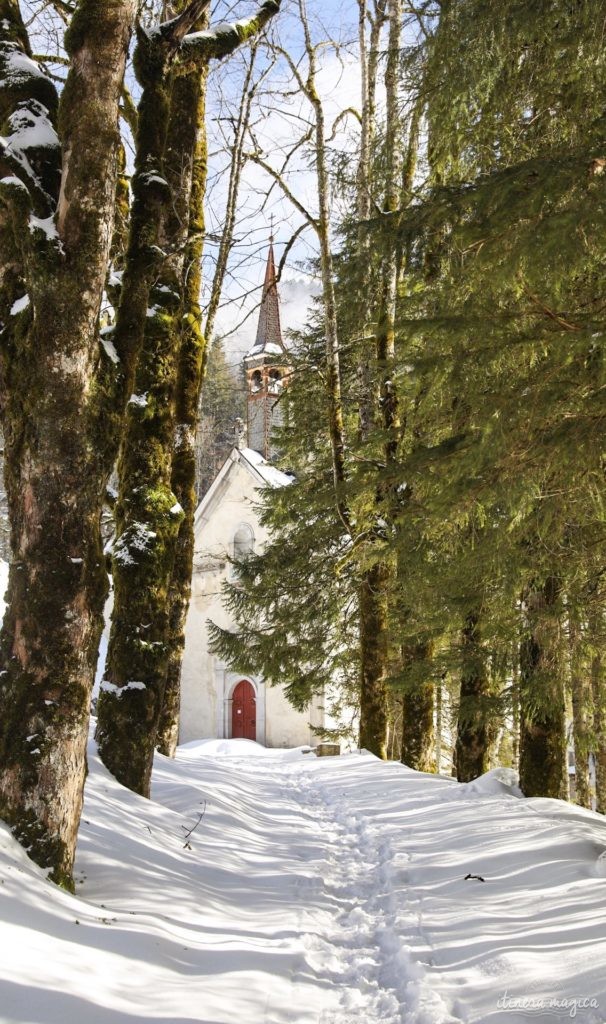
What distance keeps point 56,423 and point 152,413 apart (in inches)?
96.4

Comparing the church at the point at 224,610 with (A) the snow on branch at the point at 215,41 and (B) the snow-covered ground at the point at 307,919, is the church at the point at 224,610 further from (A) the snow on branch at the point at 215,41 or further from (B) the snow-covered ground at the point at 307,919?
(A) the snow on branch at the point at 215,41

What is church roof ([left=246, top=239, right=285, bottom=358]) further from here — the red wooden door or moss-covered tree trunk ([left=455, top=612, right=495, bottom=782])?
the red wooden door

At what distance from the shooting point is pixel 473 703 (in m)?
8.09

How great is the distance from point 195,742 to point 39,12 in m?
19.3

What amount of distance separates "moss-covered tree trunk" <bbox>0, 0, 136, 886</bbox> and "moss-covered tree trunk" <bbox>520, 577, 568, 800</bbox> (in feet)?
13.1

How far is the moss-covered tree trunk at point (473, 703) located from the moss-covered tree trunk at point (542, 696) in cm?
54

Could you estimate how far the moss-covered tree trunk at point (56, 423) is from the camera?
3652 mm

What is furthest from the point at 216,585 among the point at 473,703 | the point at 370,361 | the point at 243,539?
the point at 370,361

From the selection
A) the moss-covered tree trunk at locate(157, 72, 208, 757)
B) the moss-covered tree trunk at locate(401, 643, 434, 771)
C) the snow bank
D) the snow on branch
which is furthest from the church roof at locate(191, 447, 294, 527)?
the snow on branch

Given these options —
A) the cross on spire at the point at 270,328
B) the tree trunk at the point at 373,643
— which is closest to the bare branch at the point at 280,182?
the cross on spire at the point at 270,328

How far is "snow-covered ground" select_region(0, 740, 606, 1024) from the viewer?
2.85 metres

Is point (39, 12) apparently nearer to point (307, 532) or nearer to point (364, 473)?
point (364, 473)

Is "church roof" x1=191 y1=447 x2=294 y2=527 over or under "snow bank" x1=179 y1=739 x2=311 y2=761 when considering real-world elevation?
over

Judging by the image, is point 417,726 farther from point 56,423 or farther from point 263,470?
point 263,470
